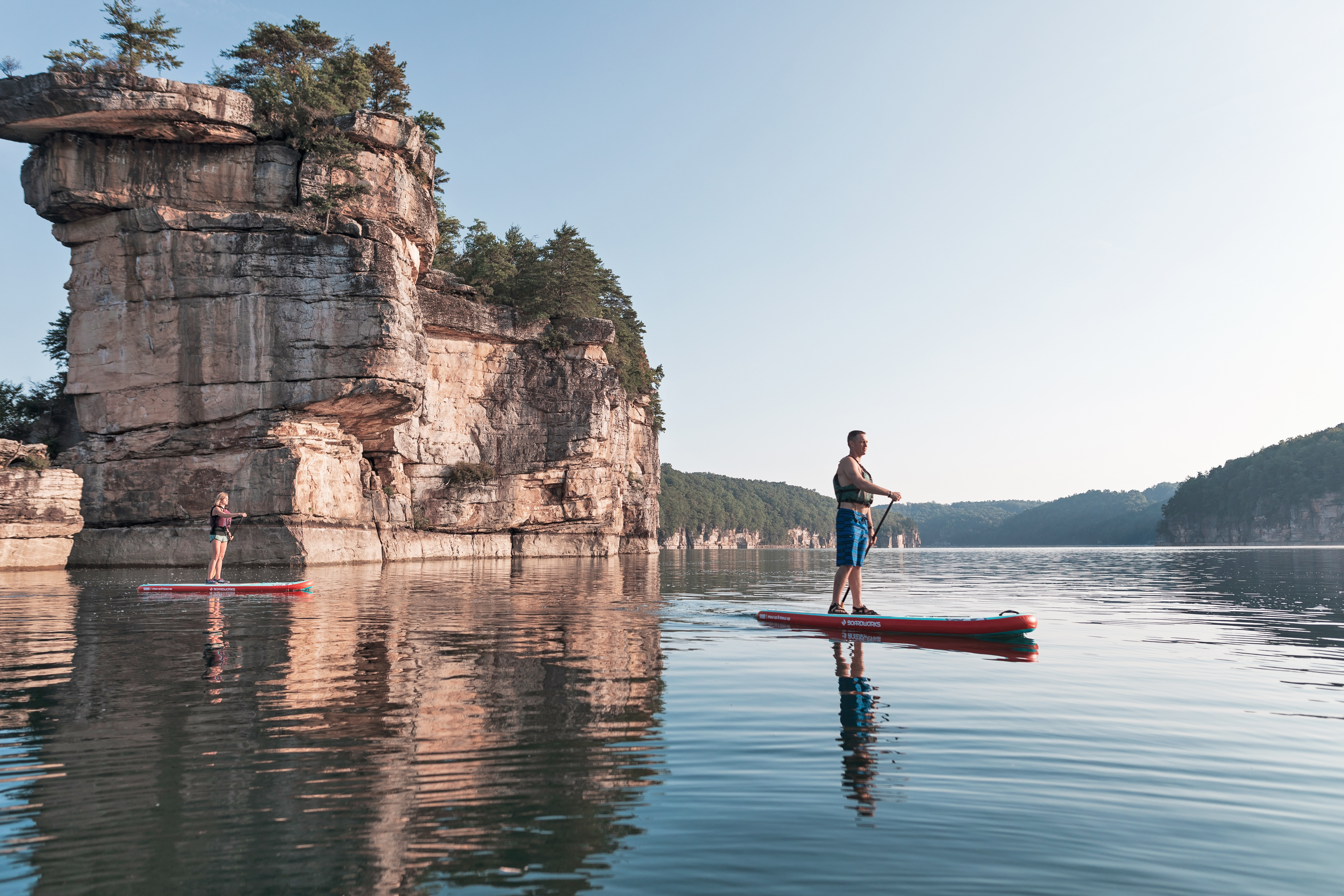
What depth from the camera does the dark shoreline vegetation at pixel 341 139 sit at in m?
28.6

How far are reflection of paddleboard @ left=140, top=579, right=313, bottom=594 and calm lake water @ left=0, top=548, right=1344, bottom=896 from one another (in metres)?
5.06

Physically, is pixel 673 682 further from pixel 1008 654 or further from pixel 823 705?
pixel 1008 654

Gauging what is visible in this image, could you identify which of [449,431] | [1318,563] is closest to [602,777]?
[449,431]

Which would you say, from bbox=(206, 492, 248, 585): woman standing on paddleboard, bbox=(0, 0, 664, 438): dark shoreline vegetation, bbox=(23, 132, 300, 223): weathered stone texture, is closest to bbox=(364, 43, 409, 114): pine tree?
bbox=(0, 0, 664, 438): dark shoreline vegetation

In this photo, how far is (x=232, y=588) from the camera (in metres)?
15.0

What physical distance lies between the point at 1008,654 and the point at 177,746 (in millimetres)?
7349

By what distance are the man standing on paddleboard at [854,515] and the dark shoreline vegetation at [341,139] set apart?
24.3 m

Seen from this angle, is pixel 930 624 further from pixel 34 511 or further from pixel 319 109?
pixel 319 109

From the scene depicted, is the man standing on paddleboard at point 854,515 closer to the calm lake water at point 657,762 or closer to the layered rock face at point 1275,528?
the calm lake water at point 657,762

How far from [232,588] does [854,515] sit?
38.5ft

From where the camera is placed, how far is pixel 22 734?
460cm

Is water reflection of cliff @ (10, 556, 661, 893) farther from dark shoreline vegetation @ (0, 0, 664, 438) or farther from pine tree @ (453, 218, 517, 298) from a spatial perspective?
pine tree @ (453, 218, 517, 298)

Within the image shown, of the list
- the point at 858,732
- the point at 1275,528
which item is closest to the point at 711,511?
the point at 1275,528

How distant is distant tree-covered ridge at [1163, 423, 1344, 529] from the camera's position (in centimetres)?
12150
